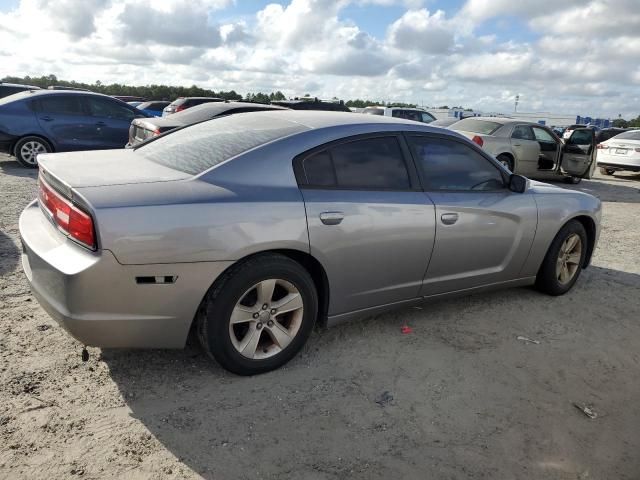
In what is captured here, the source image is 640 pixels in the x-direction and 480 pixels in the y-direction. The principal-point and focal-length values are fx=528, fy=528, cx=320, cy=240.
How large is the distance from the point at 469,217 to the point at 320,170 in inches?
49.8

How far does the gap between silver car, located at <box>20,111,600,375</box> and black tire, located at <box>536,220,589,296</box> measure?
0.39m

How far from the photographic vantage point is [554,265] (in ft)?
15.1

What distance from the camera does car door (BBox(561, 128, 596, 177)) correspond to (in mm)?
11914

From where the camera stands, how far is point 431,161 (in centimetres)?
383

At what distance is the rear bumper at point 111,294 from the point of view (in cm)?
256

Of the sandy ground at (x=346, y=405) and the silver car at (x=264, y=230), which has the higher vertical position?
the silver car at (x=264, y=230)

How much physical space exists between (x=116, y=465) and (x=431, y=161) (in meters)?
2.75

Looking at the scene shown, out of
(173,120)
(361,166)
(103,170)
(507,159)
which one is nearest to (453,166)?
(361,166)

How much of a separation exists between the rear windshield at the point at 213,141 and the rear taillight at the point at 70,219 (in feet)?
2.19

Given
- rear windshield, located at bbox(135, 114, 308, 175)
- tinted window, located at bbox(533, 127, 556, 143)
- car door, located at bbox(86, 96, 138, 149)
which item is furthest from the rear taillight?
tinted window, located at bbox(533, 127, 556, 143)

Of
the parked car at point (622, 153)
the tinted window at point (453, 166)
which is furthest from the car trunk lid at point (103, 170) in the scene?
the parked car at point (622, 153)

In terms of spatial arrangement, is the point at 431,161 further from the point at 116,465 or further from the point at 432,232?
the point at 116,465

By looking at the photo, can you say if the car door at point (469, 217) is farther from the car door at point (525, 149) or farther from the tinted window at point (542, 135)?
the tinted window at point (542, 135)

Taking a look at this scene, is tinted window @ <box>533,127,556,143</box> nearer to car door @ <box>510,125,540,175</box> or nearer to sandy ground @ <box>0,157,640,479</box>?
car door @ <box>510,125,540,175</box>
